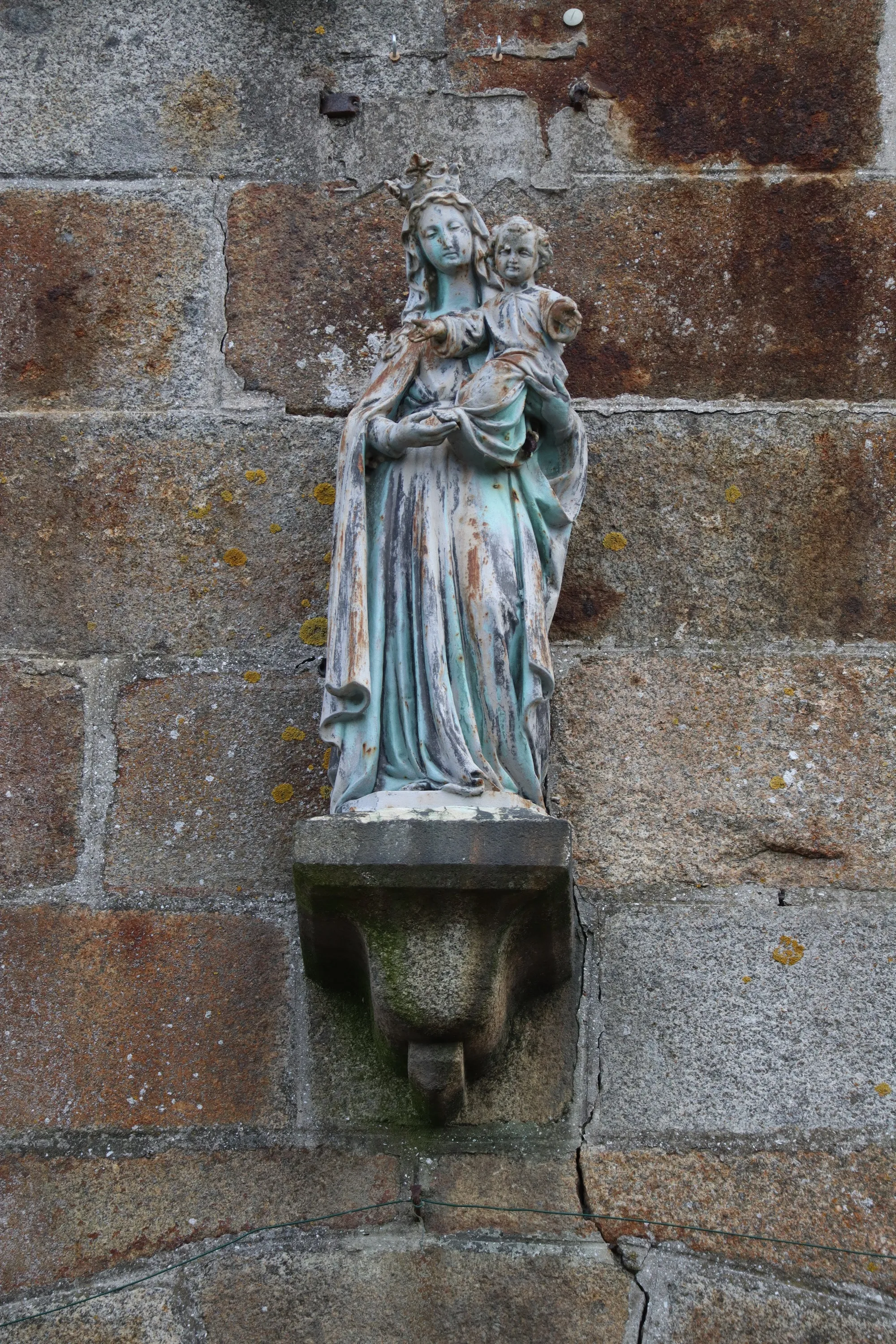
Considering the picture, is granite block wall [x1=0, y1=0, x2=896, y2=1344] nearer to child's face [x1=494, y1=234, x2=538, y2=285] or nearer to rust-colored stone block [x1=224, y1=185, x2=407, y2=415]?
rust-colored stone block [x1=224, y1=185, x2=407, y2=415]

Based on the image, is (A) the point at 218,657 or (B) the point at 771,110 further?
(B) the point at 771,110

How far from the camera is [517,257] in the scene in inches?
159

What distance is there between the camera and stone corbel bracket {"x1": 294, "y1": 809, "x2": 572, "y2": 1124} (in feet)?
11.2

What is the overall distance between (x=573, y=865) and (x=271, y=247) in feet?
6.35

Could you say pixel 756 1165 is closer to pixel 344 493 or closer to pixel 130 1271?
pixel 130 1271

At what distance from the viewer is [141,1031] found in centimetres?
387

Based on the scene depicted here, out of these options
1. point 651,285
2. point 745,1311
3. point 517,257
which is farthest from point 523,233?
point 745,1311

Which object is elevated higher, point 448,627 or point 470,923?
point 448,627

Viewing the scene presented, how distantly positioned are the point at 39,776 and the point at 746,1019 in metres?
1.79

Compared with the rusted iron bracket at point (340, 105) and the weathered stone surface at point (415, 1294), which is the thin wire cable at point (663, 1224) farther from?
the rusted iron bracket at point (340, 105)

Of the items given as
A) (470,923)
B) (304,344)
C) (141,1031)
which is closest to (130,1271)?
(141,1031)

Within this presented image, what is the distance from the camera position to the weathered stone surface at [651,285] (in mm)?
4562

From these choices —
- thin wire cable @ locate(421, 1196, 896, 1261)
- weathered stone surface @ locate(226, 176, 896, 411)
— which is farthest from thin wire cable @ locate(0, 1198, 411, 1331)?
weathered stone surface @ locate(226, 176, 896, 411)

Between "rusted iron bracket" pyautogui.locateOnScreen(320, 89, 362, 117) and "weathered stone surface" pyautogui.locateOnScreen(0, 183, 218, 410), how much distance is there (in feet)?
1.34
